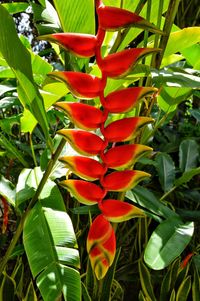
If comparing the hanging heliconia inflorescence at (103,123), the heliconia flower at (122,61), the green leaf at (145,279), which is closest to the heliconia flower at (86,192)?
the hanging heliconia inflorescence at (103,123)

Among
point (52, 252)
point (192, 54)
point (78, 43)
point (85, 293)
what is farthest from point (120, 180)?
point (85, 293)

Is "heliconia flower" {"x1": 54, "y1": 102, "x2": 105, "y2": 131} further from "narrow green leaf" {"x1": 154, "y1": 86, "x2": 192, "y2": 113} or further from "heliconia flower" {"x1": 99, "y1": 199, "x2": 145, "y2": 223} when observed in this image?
"narrow green leaf" {"x1": 154, "y1": 86, "x2": 192, "y2": 113}

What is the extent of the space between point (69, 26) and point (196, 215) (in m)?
0.66

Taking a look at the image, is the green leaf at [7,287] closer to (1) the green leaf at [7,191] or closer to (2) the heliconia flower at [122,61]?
(1) the green leaf at [7,191]

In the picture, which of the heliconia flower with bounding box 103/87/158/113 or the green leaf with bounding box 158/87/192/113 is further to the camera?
the green leaf with bounding box 158/87/192/113

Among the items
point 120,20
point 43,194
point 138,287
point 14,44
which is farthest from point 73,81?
point 138,287

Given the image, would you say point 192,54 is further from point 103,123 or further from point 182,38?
point 103,123

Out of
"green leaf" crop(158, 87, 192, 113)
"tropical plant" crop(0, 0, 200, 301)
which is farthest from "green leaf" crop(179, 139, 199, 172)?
"green leaf" crop(158, 87, 192, 113)

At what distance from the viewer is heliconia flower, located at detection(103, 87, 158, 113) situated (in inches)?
16.1

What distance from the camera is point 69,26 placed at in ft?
2.03

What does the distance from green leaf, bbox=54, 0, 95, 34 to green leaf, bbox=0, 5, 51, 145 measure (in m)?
0.09

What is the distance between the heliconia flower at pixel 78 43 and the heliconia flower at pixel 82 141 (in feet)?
0.22

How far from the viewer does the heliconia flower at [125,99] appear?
16.1 inches

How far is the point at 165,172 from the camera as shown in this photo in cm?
110
